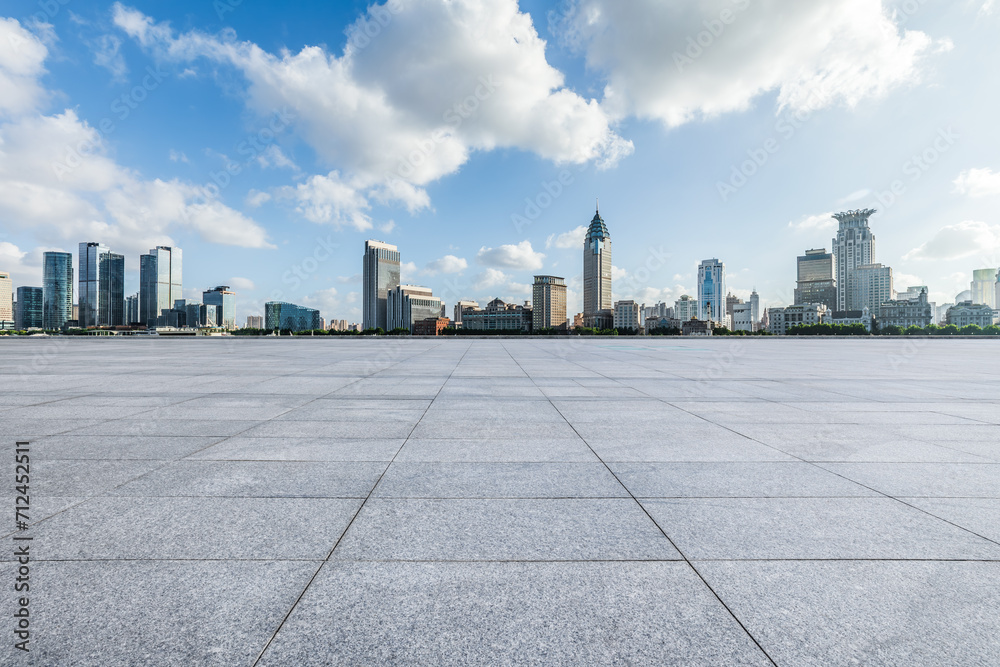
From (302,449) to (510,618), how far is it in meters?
4.57

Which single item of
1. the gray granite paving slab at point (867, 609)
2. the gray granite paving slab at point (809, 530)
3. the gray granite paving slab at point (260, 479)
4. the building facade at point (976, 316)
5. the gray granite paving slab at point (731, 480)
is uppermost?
the building facade at point (976, 316)

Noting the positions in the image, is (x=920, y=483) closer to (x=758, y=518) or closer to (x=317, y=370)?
(x=758, y=518)

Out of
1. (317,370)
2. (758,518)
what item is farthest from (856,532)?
(317,370)

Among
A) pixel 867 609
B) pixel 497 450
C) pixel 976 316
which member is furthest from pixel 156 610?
pixel 976 316

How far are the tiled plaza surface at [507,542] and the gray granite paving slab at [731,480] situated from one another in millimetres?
39

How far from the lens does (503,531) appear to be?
3832 mm

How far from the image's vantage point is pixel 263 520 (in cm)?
402

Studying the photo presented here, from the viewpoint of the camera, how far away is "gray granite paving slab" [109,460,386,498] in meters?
4.67

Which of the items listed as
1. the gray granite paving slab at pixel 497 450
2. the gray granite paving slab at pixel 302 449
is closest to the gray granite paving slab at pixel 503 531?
the gray granite paving slab at pixel 497 450

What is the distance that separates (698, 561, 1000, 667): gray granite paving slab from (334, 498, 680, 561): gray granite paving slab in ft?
2.06

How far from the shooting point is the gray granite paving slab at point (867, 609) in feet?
8.07

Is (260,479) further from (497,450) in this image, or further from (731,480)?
(731,480)

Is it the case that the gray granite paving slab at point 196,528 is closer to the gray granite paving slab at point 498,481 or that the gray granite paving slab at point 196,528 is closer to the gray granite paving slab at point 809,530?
the gray granite paving slab at point 498,481

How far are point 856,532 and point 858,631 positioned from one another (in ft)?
5.08
